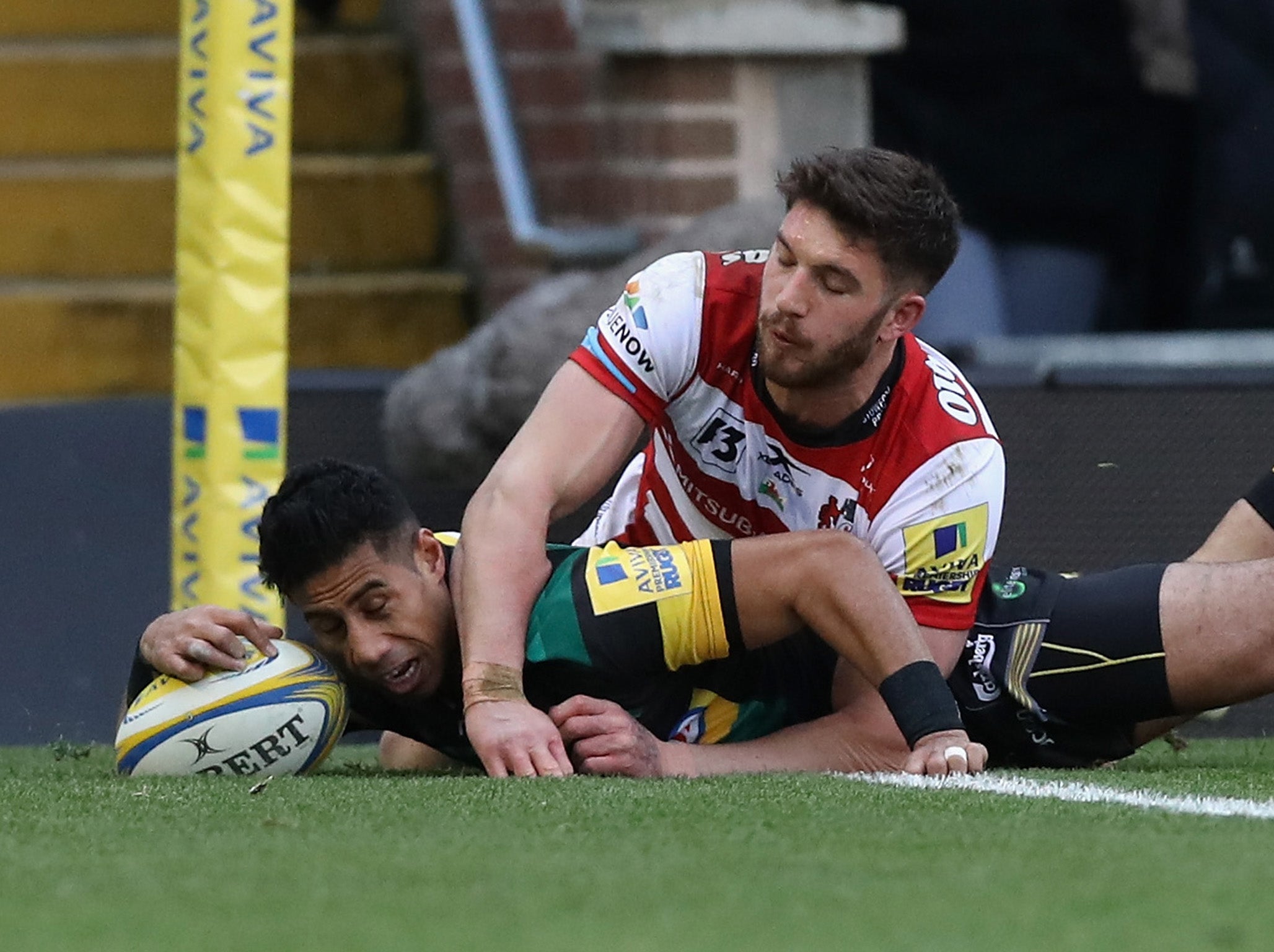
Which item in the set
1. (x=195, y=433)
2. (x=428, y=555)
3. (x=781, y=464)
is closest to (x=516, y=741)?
(x=428, y=555)

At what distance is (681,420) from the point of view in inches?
181

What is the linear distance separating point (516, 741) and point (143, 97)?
15.0 feet

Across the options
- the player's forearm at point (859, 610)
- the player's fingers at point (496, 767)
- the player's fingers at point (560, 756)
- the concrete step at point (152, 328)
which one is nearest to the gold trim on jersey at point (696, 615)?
the player's forearm at point (859, 610)

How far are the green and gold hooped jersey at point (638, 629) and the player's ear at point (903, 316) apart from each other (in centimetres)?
52

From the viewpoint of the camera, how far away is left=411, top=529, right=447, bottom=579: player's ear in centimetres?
434

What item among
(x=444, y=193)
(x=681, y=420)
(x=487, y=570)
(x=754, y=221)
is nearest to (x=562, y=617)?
(x=487, y=570)

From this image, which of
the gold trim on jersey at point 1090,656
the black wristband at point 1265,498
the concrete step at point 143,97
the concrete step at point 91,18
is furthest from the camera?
the concrete step at point 91,18

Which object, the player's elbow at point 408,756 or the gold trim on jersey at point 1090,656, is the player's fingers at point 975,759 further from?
the player's elbow at point 408,756

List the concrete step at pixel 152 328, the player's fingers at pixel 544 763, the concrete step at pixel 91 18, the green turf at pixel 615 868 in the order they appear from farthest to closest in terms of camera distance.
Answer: the concrete step at pixel 91 18 < the concrete step at pixel 152 328 < the player's fingers at pixel 544 763 < the green turf at pixel 615 868

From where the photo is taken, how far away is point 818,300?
4242 mm

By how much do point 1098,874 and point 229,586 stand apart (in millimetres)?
2843

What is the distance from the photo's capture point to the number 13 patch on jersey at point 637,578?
163 inches

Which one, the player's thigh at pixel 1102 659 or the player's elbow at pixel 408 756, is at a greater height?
the player's thigh at pixel 1102 659

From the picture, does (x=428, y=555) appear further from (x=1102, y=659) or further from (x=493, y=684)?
(x=1102, y=659)
